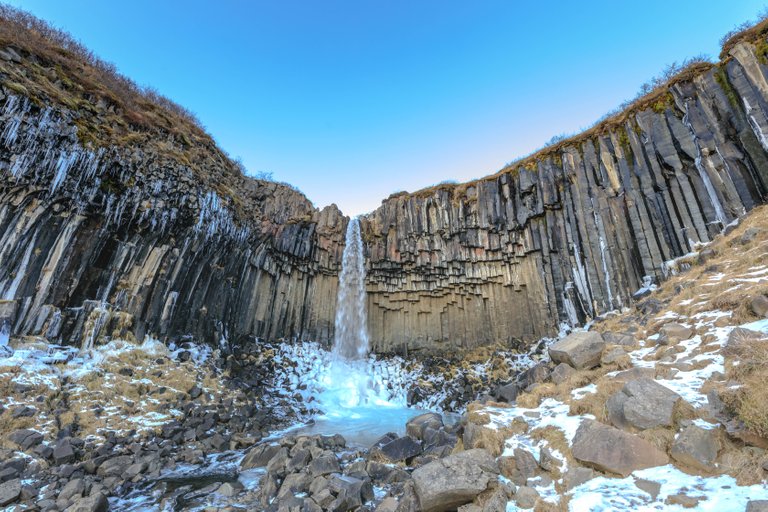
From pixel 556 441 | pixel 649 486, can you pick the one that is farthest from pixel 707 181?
pixel 649 486

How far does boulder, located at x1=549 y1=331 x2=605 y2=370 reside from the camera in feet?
26.0

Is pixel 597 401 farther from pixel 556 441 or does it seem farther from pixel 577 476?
pixel 577 476

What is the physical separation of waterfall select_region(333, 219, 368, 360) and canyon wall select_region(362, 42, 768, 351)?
28.6 inches

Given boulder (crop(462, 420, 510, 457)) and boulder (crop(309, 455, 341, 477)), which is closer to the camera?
boulder (crop(462, 420, 510, 457))

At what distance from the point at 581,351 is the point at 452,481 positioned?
186 inches

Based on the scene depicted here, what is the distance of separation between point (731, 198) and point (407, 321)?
18965 millimetres

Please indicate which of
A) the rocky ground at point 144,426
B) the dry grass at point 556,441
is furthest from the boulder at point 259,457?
the dry grass at point 556,441

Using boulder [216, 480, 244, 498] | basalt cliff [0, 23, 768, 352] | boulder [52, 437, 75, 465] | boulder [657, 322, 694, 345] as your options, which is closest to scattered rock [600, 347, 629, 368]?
boulder [657, 322, 694, 345]

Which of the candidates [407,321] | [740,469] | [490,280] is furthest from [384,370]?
[740,469]

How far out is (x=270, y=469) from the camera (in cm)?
828

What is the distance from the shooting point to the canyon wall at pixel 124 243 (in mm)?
12508

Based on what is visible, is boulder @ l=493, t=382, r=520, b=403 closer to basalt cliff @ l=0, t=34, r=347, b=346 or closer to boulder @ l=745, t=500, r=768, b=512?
boulder @ l=745, t=500, r=768, b=512

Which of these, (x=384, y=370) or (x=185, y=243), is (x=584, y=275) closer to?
(x=384, y=370)

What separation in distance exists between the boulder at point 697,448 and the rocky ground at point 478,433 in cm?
2
